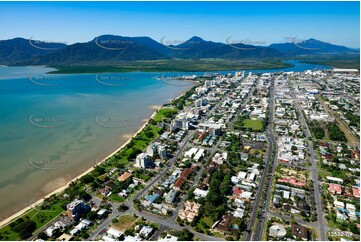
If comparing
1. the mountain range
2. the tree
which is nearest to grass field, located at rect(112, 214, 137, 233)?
the tree

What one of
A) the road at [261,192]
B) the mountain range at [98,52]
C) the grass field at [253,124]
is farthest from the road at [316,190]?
the mountain range at [98,52]

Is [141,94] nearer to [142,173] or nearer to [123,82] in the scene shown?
[123,82]

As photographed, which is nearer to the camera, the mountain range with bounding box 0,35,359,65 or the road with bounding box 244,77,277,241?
the road with bounding box 244,77,277,241

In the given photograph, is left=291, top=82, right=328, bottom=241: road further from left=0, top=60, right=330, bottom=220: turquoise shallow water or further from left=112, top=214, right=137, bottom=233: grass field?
left=0, top=60, right=330, bottom=220: turquoise shallow water

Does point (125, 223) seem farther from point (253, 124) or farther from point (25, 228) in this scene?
point (253, 124)

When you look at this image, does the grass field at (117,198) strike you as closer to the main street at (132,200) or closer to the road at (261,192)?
the main street at (132,200)
